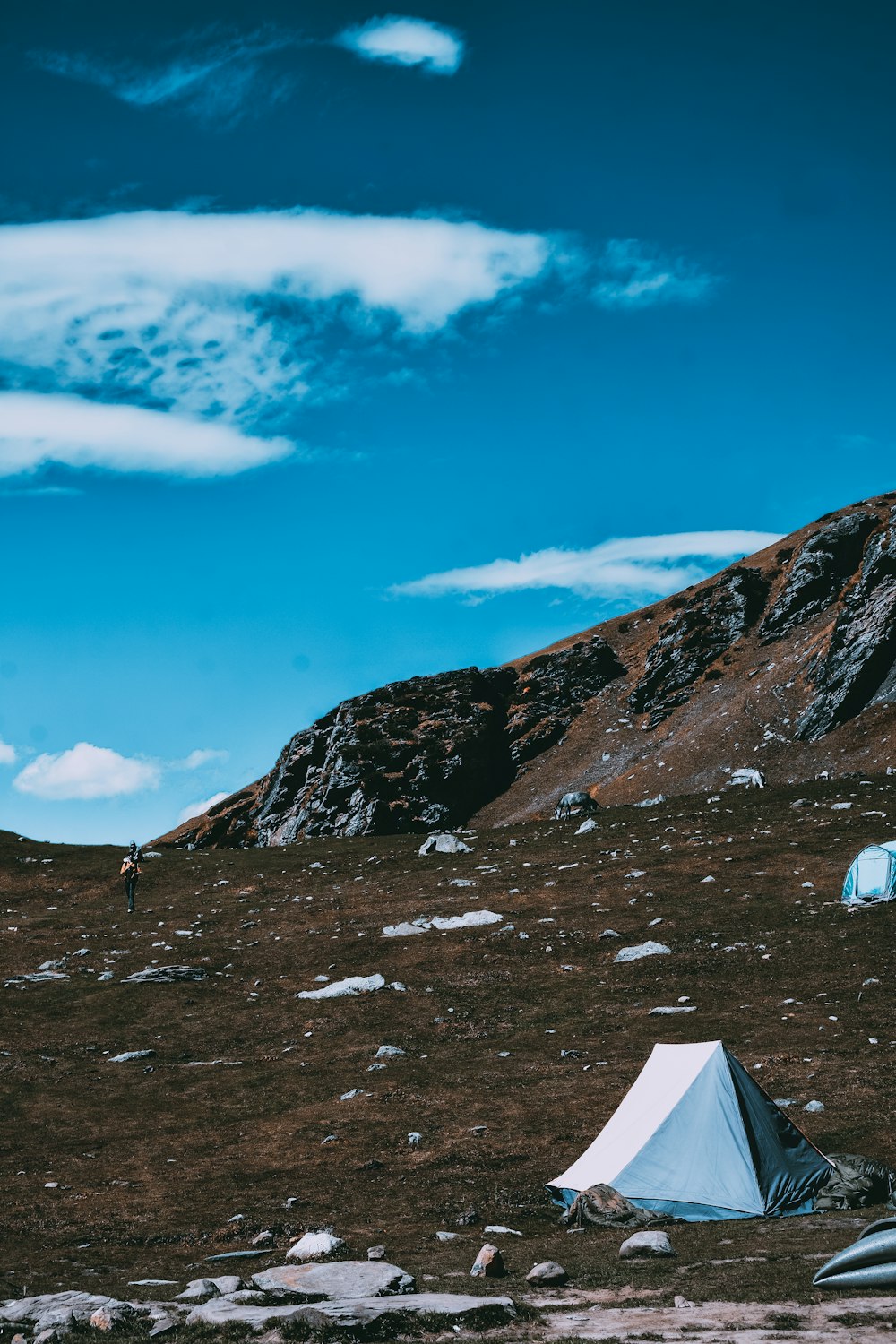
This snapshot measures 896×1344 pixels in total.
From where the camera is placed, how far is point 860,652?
346ft

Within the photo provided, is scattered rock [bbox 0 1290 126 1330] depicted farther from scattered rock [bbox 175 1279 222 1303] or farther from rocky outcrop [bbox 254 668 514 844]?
rocky outcrop [bbox 254 668 514 844]

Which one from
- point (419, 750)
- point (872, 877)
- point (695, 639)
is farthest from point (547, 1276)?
point (695, 639)

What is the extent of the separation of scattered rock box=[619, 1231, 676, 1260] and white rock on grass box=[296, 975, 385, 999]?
19722 mm

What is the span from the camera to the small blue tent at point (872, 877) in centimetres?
3669

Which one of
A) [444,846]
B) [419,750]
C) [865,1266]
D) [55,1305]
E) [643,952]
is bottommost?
[55,1305]

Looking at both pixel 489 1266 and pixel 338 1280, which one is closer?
pixel 338 1280

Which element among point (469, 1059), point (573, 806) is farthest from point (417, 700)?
point (469, 1059)

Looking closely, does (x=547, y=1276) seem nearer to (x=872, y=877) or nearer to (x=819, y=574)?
(x=872, y=877)

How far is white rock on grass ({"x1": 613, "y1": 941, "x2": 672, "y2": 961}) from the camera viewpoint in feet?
114

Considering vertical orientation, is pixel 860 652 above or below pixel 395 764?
above

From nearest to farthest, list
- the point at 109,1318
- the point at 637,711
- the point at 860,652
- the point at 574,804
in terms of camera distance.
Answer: the point at 109,1318 → the point at 574,804 → the point at 860,652 → the point at 637,711

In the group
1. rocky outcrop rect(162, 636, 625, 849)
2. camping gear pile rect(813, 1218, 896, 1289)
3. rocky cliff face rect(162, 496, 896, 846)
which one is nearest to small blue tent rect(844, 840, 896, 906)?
camping gear pile rect(813, 1218, 896, 1289)

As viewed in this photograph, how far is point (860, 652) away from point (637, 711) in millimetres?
37703

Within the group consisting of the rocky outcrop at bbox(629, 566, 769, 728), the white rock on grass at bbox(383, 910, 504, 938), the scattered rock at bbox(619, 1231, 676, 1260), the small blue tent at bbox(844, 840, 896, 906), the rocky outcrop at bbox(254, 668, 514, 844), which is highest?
the rocky outcrop at bbox(629, 566, 769, 728)
